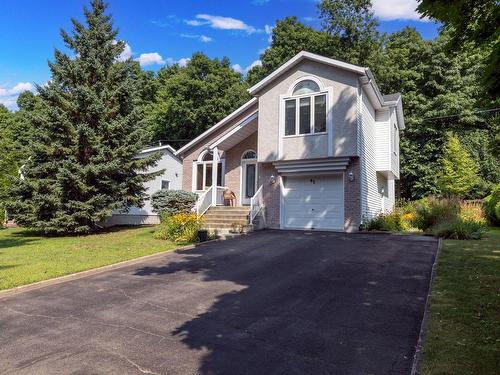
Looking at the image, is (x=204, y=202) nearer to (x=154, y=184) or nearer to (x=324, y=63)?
(x=154, y=184)

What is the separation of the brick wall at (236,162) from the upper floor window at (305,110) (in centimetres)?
337

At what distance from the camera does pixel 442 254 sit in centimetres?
947

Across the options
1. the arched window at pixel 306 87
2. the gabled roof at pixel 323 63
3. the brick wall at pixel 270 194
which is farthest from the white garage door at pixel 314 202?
the gabled roof at pixel 323 63

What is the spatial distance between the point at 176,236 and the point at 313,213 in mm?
6058

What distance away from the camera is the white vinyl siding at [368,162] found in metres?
15.6

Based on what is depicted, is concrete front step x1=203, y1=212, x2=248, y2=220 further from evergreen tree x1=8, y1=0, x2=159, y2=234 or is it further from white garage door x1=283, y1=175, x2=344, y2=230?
evergreen tree x1=8, y1=0, x2=159, y2=234

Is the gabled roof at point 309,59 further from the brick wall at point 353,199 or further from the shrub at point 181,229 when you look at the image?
the shrub at point 181,229

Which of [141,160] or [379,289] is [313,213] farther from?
[379,289]

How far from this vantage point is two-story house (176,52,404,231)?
49.7 ft

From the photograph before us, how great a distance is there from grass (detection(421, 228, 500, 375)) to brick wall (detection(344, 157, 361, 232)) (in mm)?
6320

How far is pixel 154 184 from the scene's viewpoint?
24.4m

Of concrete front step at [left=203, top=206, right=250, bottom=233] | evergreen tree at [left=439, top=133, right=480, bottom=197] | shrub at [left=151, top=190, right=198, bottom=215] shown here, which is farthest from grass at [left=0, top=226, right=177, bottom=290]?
evergreen tree at [left=439, top=133, right=480, bottom=197]

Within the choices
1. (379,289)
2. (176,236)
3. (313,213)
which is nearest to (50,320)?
(379,289)

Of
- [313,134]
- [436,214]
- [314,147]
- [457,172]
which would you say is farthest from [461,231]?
[457,172]
